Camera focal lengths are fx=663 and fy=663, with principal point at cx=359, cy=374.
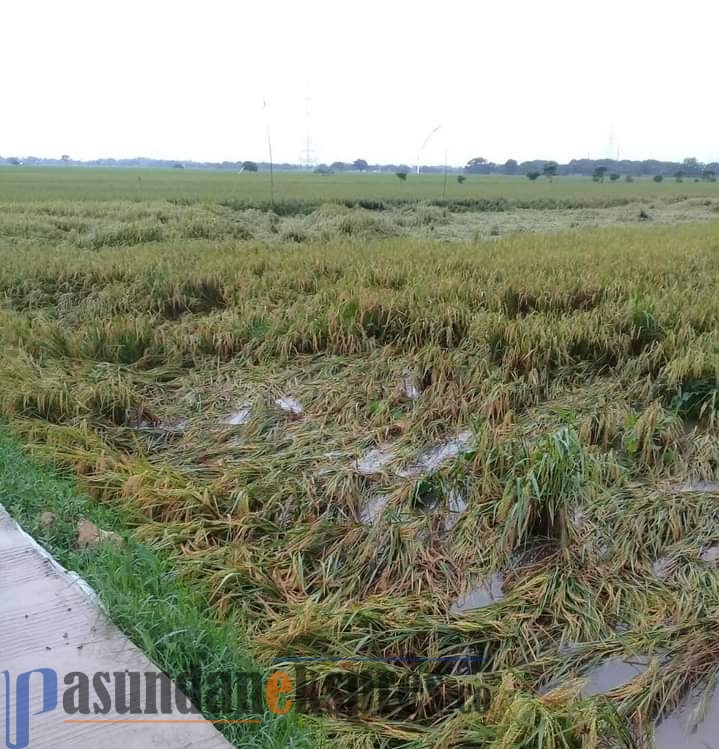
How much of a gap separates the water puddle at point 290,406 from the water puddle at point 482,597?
1867 mm

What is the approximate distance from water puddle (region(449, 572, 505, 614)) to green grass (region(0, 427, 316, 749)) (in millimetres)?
872

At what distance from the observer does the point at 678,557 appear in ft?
9.33

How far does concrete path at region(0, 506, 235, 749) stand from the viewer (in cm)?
170

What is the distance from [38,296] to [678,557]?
20.2 feet

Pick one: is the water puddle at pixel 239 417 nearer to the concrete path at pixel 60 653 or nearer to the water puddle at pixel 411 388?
the water puddle at pixel 411 388

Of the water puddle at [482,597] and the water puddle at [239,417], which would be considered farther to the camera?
the water puddle at [239,417]

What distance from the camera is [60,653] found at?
1961 mm

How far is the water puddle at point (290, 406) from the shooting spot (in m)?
4.29

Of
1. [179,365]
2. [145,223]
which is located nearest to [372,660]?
[179,365]

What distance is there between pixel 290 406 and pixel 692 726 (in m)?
2.92

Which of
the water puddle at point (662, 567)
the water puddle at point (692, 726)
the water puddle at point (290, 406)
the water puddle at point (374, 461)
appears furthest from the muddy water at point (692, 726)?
the water puddle at point (290, 406)

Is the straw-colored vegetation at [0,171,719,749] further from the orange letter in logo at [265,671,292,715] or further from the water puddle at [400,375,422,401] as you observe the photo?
the orange letter in logo at [265,671,292,715]

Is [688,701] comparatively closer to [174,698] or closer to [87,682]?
[174,698]

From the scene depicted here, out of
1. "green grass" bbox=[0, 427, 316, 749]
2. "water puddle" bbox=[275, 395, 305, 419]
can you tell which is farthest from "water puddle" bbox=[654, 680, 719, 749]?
"water puddle" bbox=[275, 395, 305, 419]
